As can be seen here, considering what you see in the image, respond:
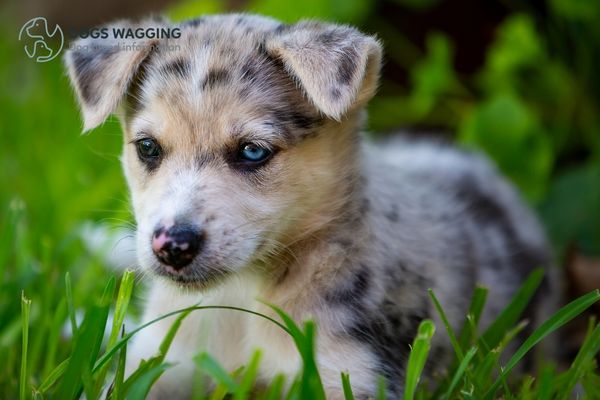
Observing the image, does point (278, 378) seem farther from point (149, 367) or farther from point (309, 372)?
point (149, 367)

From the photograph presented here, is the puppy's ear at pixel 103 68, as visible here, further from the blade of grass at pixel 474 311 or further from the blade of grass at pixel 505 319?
the blade of grass at pixel 505 319

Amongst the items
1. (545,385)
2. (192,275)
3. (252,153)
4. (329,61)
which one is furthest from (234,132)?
(545,385)

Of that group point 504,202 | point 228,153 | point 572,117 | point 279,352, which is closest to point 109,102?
point 228,153

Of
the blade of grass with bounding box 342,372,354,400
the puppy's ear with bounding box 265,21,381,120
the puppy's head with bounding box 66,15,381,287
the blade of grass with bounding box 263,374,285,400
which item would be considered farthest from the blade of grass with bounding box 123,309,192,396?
the puppy's ear with bounding box 265,21,381,120

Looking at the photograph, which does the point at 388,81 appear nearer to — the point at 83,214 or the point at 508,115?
the point at 508,115

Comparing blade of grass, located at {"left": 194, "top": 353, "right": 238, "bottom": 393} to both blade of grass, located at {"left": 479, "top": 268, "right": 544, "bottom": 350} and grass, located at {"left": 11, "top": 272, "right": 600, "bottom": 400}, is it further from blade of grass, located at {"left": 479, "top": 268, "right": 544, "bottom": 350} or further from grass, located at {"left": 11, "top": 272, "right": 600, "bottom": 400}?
blade of grass, located at {"left": 479, "top": 268, "right": 544, "bottom": 350}

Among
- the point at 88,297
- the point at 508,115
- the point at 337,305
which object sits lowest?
the point at 88,297
